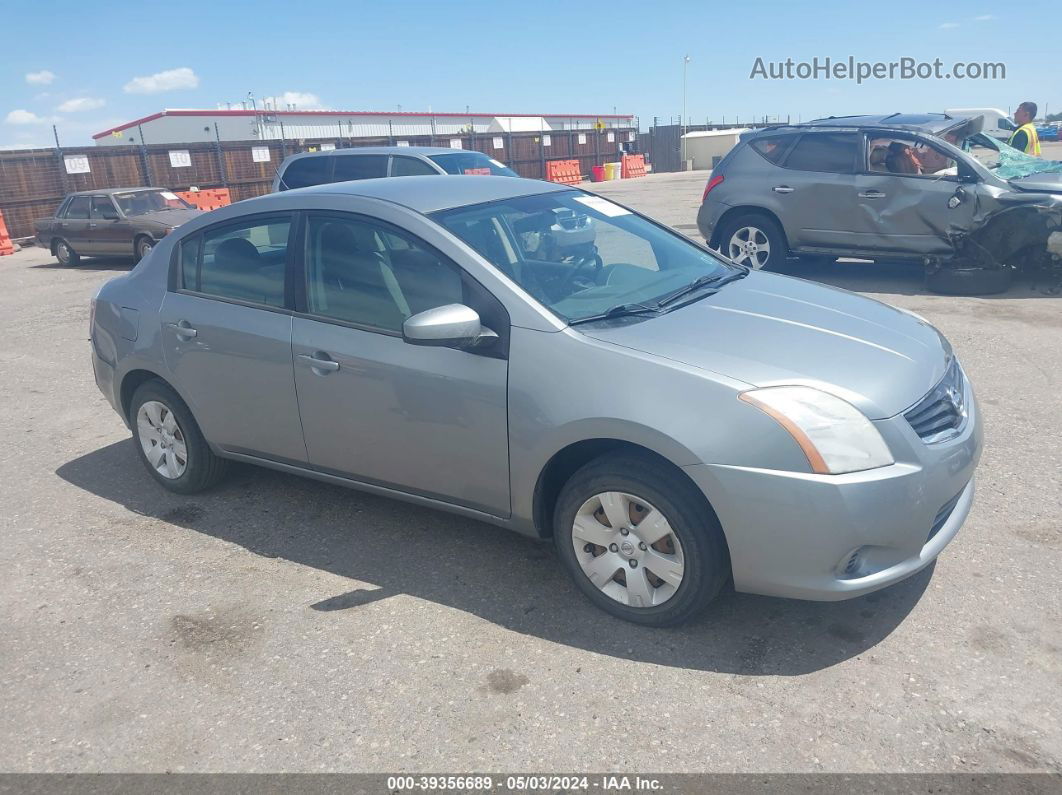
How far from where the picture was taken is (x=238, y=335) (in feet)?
14.1

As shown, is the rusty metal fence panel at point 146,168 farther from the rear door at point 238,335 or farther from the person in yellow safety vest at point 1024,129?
the rear door at point 238,335

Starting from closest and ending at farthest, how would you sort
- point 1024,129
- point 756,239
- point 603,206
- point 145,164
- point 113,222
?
1. point 603,206
2. point 756,239
3. point 1024,129
4. point 113,222
5. point 145,164

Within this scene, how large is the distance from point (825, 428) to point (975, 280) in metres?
7.31

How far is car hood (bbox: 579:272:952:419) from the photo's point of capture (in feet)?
10.3

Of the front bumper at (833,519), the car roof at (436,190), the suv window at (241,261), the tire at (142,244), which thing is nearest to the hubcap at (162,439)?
the suv window at (241,261)

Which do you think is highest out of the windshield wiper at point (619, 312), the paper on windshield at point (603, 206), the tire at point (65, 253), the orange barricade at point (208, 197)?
the paper on windshield at point (603, 206)

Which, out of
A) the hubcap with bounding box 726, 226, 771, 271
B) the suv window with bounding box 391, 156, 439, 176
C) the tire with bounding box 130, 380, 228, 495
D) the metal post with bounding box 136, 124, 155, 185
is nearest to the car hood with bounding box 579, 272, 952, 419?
the tire with bounding box 130, 380, 228, 495

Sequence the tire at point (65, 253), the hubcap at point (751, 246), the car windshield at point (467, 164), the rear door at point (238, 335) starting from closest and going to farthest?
1. the rear door at point (238, 335)
2. the hubcap at point (751, 246)
3. the car windshield at point (467, 164)
4. the tire at point (65, 253)

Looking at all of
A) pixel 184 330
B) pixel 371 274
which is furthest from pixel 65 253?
pixel 371 274

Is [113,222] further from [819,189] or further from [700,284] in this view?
[700,284]

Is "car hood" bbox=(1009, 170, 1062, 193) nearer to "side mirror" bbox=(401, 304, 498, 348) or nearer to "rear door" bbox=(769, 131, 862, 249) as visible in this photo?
"rear door" bbox=(769, 131, 862, 249)

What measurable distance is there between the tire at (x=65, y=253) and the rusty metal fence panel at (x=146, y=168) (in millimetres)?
4617

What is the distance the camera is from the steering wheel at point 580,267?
3.83 meters

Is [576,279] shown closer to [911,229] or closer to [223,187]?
[911,229]
